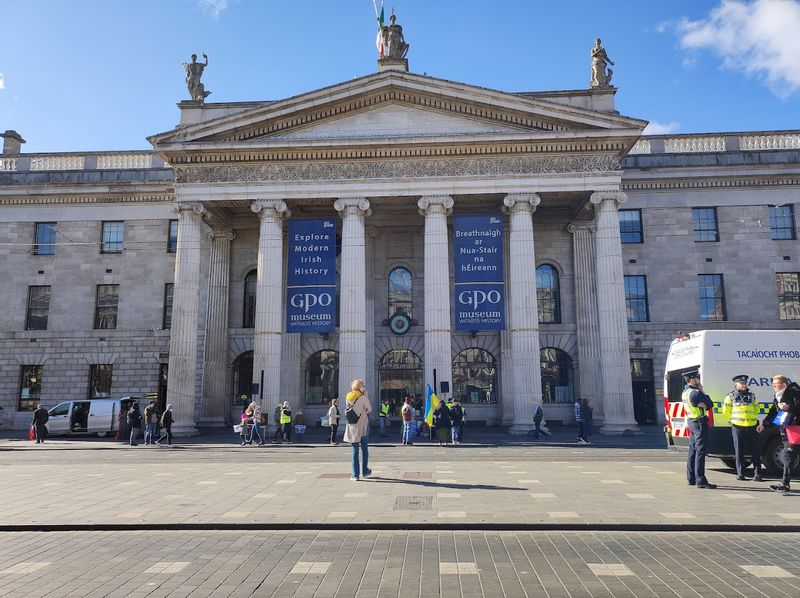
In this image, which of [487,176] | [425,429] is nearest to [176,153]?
[487,176]

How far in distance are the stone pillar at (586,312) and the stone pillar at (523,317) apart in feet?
16.1

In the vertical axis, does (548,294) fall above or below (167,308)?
above

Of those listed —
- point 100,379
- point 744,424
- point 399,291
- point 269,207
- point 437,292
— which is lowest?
point 744,424

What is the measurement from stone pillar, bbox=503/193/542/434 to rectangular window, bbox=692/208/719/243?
36.3 feet

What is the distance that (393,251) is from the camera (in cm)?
3459

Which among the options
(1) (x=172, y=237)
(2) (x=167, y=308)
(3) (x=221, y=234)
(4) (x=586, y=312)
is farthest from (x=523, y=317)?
(1) (x=172, y=237)

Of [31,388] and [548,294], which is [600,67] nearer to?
[548,294]

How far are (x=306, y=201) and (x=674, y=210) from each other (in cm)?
1993

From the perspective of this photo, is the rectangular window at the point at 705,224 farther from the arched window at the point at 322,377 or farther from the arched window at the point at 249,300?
the arched window at the point at 249,300

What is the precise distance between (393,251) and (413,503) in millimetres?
25176

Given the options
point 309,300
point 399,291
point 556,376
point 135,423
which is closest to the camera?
point 135,423

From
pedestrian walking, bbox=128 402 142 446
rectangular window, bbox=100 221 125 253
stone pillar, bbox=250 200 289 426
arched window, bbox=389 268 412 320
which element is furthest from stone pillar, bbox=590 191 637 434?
rectangular window, bbox=100 221 125 253

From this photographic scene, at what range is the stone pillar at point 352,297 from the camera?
2802cm

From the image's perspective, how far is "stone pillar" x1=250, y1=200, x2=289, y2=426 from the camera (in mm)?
28234
